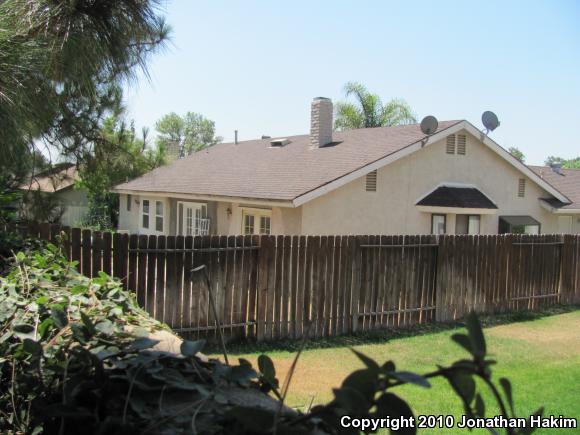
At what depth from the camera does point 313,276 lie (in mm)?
10102

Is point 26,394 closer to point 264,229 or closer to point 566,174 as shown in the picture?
point 264,229

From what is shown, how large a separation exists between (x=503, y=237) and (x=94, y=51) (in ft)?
35.1

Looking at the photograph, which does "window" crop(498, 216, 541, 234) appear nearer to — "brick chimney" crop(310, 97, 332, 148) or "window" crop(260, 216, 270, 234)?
"brick chimney" crop(310, 97, 332, 148)

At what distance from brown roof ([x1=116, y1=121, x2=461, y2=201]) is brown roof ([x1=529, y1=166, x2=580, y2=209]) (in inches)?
318

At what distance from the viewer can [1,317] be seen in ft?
9.84

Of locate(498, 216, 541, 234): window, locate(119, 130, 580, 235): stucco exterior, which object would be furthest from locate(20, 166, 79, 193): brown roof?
locate(498, 216, 541, 234): window

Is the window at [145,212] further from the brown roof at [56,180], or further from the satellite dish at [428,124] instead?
the brown roof at [56,180]

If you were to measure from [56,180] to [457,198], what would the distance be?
13.2m

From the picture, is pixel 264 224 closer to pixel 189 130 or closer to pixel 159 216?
pixel 159 216

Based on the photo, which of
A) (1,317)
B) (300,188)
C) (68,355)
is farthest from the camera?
(300,188)

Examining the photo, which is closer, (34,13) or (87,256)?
(34,13)

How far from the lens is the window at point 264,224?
1689 centimetres

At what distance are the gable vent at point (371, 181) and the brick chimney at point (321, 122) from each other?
455 centimetres

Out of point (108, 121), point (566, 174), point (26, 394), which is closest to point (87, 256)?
point (108, 121)
